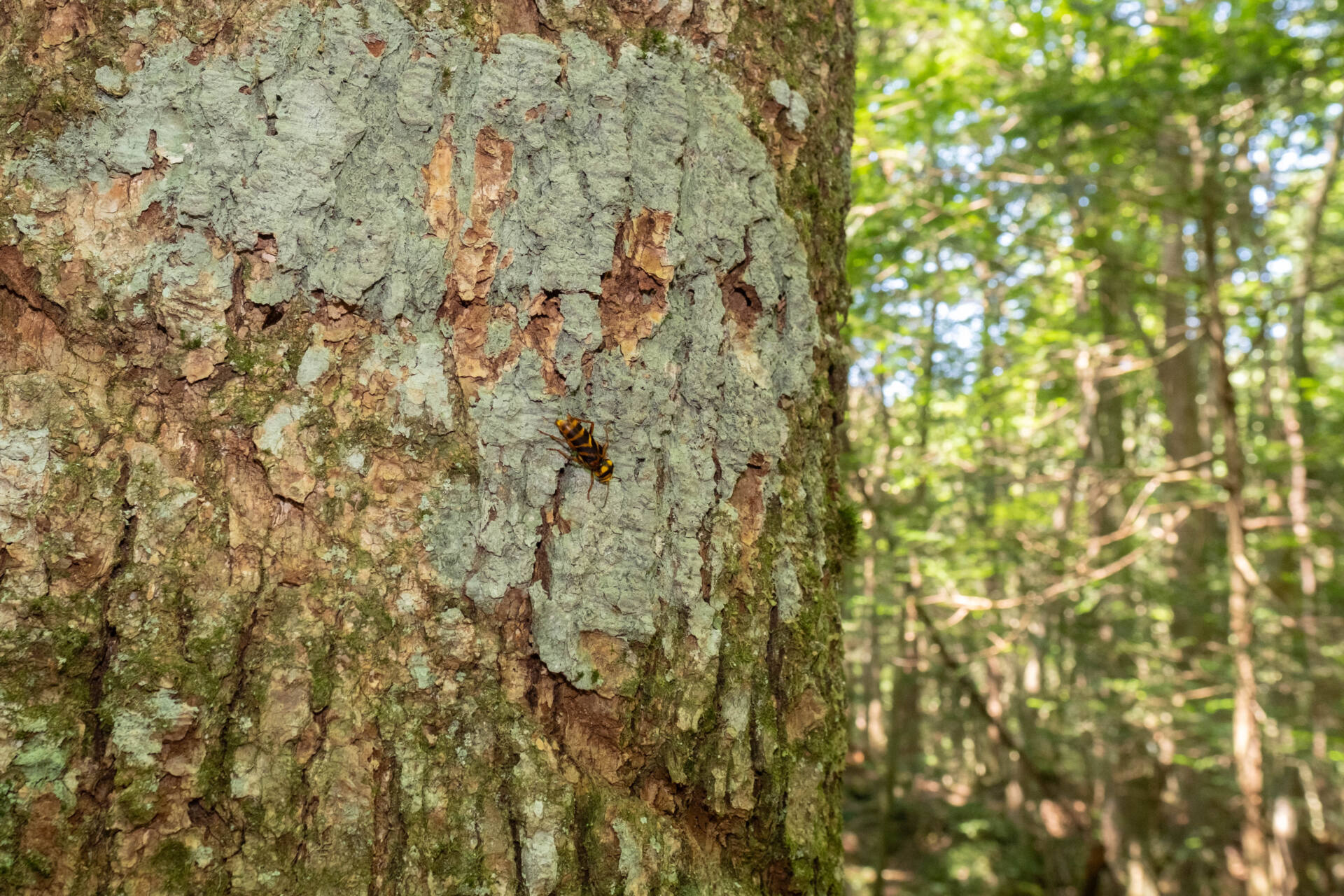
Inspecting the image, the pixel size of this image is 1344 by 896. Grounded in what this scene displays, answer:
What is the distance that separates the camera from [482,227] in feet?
4.00

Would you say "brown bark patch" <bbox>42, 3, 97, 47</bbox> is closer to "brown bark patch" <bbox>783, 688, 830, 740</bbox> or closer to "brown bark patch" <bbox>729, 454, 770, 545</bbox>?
"brown bark patch" <bbox>729, 454, 770, 545</bbox>

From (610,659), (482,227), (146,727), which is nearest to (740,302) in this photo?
(482,227)

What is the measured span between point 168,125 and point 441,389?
0.52 m

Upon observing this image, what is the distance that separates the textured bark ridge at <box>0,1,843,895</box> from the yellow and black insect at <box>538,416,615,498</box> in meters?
0.02

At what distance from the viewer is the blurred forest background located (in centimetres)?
602

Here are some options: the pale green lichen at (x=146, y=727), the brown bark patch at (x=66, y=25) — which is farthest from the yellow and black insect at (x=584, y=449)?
the brown bark patch at (x=66, y=25)

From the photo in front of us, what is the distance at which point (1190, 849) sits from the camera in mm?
11344

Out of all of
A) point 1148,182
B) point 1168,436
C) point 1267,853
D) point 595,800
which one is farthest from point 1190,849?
point 595,800

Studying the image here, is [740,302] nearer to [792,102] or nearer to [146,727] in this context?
[792,102]

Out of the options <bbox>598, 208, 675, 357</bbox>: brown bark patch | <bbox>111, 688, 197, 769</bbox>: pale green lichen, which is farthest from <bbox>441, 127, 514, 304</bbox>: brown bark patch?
<bbox>111, 688, 197, 769</bbox>: pale green lichen

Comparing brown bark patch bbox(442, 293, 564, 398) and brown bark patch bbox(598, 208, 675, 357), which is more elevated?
brown bark patch bbox(598, 208, 675, 357)

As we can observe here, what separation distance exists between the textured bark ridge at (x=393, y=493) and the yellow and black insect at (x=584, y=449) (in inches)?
0.6

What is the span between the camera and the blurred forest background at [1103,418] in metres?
6.02

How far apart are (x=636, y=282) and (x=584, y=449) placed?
0.27 meters
